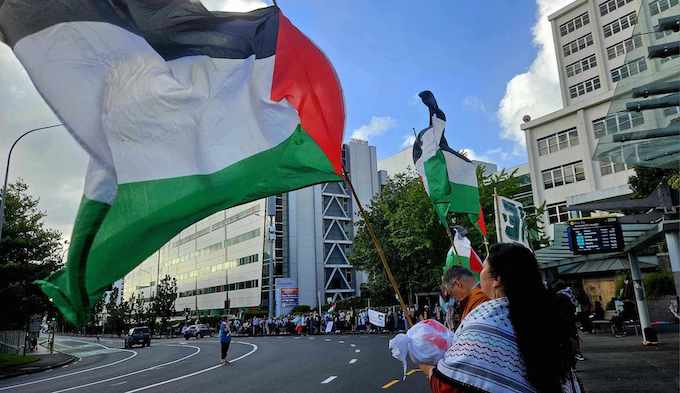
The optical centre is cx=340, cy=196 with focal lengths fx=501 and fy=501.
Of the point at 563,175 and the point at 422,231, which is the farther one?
the point at 563,175

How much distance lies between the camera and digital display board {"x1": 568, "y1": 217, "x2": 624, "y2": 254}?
1388 cm

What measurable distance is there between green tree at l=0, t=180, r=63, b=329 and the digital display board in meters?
23.1

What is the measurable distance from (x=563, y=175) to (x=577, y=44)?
1574 centimetres

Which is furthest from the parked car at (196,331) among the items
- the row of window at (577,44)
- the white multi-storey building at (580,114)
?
the row of window at (577,44)

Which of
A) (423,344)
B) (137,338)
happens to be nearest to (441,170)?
(423,344)

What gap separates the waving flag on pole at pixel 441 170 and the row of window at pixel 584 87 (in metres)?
46.8

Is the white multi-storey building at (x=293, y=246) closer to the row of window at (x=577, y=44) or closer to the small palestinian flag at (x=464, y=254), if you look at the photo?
the row of window at (x=577, y=44)

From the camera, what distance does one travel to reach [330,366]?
15.2m

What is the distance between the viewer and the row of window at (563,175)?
44.3 m

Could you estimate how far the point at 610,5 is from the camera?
48.8 metres

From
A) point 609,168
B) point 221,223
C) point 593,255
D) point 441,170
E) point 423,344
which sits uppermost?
point 221,223

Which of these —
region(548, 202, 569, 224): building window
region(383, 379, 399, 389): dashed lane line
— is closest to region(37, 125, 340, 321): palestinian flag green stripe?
region(383, 379, 399, 389): dashed lane line

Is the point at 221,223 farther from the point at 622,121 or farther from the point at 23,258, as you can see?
the point at 622,121

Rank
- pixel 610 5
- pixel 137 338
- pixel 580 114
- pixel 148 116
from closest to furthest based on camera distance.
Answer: pixel 148 116
pixel 137 338
pixel 580 114
pixel 610 5
